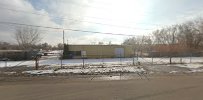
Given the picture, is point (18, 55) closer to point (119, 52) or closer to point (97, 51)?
point (97, 51)

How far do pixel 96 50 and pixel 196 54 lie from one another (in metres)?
26.2

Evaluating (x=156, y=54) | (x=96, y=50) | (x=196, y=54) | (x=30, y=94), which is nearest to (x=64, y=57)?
(x=96, y=50)

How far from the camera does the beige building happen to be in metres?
49.7

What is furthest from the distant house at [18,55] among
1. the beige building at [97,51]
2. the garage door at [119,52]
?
the garage door at [119,52]

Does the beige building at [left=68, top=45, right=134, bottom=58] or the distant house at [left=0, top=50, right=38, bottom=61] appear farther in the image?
the beige building at [left=68, top=45, right=134, bottom=58]

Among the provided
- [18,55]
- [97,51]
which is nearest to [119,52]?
[97,51]

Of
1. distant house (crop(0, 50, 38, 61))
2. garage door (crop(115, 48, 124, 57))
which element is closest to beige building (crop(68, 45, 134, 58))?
garage door (crop(115, 48, 124, 57))

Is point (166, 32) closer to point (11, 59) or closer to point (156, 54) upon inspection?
point (156, 54)

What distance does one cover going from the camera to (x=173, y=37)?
88.2 m

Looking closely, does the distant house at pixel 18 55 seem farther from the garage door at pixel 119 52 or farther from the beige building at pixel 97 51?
the garage door at pixel 119 52

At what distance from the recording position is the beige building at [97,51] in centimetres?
4966

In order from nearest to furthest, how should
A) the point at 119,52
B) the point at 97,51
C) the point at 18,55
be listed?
the point at 18,55, the point at 97,51, the point at 119,52

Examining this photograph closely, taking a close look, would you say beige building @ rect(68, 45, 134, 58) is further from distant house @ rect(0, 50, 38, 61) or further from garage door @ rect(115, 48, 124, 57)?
distant house @ rect(0, 50, 38, 61)

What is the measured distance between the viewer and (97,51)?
5072 cm
